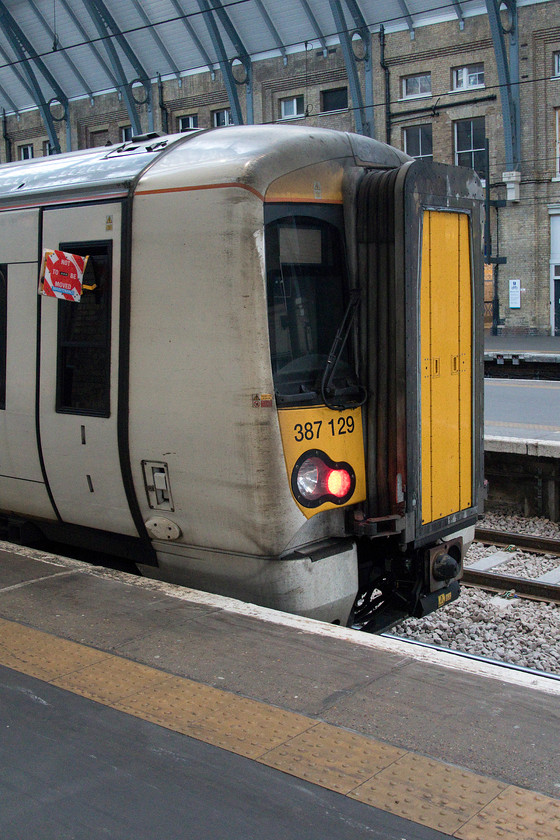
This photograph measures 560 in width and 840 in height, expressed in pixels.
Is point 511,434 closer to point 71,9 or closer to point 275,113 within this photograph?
point 275,113

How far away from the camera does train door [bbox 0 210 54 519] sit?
18.0ft

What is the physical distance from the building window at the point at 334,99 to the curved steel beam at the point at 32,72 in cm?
1025

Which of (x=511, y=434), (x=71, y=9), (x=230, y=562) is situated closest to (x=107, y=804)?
(x=230, y=562)

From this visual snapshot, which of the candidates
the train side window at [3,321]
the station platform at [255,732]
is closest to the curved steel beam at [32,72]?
the train side window at [3,321]

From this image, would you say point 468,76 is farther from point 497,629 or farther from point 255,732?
point 255,732

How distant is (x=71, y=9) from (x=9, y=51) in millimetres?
3480

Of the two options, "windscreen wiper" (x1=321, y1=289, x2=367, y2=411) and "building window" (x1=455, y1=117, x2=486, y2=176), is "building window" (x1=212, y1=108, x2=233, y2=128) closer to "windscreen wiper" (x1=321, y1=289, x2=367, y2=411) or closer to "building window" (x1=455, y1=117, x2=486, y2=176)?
"building window" (x1=455, y1=117, x2=486, y2=176)

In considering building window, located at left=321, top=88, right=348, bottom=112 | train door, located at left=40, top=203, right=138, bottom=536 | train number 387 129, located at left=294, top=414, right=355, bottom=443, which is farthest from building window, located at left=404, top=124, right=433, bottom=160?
train number 387 129, located at left=294, top=414, right=355, bottom=443

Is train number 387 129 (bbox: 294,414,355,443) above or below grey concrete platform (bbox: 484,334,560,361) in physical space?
below

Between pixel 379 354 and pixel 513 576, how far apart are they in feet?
10.9

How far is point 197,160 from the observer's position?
15.5ft

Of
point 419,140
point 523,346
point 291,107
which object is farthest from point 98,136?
point 523,346

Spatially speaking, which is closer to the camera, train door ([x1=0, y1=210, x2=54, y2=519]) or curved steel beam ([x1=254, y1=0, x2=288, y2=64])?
train door ([x1=0, y1=210, x2=54, y2=519])

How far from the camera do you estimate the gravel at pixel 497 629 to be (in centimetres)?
601
